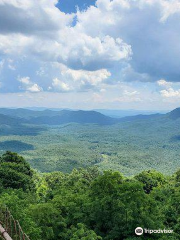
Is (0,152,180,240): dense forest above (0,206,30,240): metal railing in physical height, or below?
below

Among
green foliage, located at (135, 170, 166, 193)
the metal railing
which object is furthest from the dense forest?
green foliage, located at (135, 170, 166, 193)

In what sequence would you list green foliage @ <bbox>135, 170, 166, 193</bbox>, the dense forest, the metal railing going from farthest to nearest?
green foliage @ <bbox>135, 170, 166, 193</bbox>, the dense forest, the metal railing

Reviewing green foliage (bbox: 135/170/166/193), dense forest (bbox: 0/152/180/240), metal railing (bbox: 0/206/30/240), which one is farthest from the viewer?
green foliage (bbox: 135/170/166/193)

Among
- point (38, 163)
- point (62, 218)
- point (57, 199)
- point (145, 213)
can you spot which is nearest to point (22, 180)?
point (57, 199)

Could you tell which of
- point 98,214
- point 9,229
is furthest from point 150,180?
point 9,229

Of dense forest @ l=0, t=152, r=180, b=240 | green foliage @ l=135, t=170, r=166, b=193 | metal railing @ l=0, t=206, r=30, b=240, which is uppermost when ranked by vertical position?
metal railing @ l=0, t=206, r=30, b=240

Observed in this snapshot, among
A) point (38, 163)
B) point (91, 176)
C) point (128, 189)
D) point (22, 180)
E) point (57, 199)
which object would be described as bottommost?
point (38, 163)

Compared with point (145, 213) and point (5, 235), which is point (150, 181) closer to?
point (145, 213)

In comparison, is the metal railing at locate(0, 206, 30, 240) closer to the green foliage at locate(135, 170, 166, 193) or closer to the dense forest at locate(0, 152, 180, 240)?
the dense forest at locate(0, 152, 180, 240)

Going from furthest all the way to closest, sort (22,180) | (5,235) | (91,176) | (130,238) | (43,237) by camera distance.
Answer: (91,176), (22,180), (43,237), (130,238), (5,235)

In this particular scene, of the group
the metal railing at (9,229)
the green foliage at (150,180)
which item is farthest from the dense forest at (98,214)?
the green foliage at (150,180)
